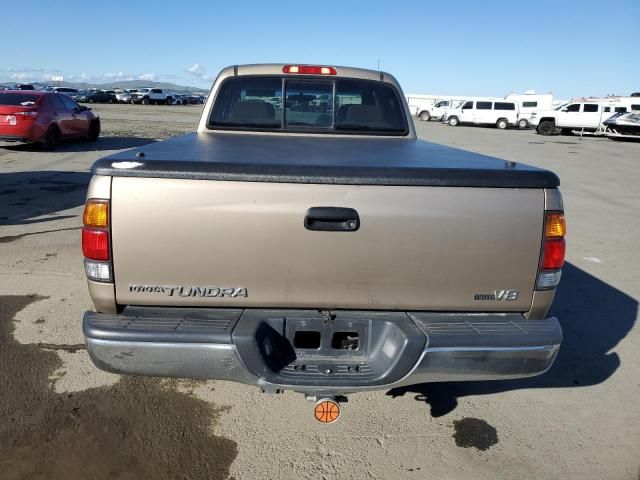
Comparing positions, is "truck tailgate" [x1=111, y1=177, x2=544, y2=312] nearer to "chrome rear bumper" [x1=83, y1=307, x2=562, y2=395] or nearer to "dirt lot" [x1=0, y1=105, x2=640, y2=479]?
"chrome rear bumper" [x1=83, y1=307, x2=562, y2=395]

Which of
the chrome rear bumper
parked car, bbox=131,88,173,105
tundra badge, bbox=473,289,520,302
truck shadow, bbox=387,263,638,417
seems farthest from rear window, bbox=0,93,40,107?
parked car, bbox=131,88,173,105

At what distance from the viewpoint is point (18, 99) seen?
13375 mm

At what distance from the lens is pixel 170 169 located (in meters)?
2.27

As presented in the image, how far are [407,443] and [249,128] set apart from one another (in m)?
2.75

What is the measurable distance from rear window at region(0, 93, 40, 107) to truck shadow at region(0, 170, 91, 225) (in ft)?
11.6

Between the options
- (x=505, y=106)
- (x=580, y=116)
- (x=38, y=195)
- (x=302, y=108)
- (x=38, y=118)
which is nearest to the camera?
(x=302, y=108)

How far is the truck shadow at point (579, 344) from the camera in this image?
345 centimetres

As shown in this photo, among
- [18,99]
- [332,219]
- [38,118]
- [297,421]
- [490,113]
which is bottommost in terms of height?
[297,421]

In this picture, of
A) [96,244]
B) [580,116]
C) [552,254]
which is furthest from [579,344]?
[580,116]

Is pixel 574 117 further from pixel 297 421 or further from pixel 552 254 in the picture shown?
pixel 297 421

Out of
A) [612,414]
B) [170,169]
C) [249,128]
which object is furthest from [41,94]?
[612,414]

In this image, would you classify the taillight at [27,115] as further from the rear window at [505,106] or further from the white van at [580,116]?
the rear window at [505,106]

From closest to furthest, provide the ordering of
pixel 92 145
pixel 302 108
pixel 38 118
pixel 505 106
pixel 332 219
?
1. pixel 332 219
2. pixel 302 108
3. pixel 38 118
4. pixel 92 145
5. pixel 505 106

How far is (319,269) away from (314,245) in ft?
0.40
